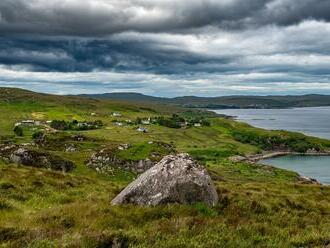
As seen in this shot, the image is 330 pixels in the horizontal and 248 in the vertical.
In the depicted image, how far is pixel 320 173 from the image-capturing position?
18900cm

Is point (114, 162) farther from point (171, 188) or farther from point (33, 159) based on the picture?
point (171, 188)

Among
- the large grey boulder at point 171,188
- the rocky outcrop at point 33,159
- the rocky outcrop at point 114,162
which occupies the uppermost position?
the large grey boulder at point 171,188

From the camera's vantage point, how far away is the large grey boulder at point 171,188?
19.3m

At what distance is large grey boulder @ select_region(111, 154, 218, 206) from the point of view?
63.5ft

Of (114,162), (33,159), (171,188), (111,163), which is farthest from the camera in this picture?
(114,162)

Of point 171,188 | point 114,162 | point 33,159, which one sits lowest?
point 114,162

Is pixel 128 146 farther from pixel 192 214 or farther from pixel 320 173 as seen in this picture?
pixel 192 214

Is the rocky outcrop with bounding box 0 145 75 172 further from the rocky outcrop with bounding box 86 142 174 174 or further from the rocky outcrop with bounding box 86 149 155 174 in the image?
the rocky outcrop with bounding box 86 142 174 174

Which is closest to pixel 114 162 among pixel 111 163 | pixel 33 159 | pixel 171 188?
pixel 111 163

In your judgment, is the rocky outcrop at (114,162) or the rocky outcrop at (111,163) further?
the rocky outcrop at (114,162)

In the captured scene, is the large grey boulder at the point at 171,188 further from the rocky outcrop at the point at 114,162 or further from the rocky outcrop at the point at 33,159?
the rocky outcrop at the point at 114,162

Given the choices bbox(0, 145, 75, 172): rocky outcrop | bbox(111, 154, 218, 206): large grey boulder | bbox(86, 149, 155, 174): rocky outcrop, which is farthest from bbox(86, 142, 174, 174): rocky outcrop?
bbox(111, 154, 218, 206): large grey boulder

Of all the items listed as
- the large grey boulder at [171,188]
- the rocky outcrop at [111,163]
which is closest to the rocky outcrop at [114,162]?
the rocky outcrop at [111,163]

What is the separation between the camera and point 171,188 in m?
19.6
